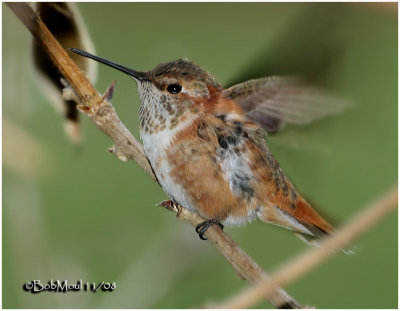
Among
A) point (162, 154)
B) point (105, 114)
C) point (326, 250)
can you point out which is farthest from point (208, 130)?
point (326, 250)

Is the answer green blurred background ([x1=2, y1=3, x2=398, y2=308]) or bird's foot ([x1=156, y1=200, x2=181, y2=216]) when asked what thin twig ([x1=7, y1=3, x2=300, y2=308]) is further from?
green blurred background ([x1=2, y1=3, x2=398, y2=308])

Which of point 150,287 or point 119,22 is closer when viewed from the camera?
point 150,287

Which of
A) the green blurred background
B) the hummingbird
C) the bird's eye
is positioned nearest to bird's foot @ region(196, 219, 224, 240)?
the hummingbird

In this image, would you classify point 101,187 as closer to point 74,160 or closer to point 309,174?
point 74,160

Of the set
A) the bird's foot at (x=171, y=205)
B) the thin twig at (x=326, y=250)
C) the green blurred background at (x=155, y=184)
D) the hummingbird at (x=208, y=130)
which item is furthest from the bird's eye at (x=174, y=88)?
the thin twig at (x=326, y=250)

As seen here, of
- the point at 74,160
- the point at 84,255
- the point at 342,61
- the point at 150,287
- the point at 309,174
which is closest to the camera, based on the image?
the point at 342,61

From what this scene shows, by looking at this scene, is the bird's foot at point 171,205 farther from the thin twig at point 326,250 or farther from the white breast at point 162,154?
the thin twig at point 326,250

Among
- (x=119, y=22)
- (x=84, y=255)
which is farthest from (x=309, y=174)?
(x=119, y=22)

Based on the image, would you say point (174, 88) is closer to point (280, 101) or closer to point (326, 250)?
point (280, 101)
